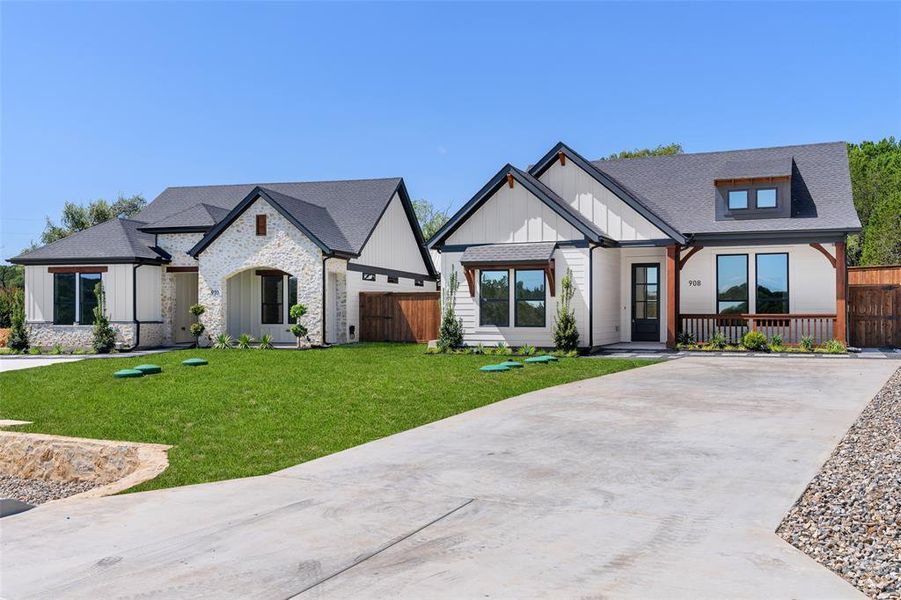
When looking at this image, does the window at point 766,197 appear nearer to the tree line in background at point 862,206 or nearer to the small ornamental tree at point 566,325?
the small ornamental tree at point 566,325

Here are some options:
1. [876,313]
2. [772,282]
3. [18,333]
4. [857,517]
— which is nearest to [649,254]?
[772,282]

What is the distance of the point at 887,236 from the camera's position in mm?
32938

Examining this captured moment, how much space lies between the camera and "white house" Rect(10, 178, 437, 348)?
22844 millimetres

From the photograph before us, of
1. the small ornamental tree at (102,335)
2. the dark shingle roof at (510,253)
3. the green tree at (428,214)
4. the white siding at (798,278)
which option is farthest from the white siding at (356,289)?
the green tree at (428,214)

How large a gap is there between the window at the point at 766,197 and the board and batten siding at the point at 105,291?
20.6 m

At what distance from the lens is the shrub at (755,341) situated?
19.0 m

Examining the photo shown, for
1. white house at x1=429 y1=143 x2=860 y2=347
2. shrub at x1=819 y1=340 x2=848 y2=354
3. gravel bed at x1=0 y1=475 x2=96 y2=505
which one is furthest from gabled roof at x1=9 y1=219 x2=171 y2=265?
shrub at x1=819 y1=340 x2=848 y2=354

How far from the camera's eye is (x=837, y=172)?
21453mm

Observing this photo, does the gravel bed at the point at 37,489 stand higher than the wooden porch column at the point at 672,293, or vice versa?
the wooden porch column at the point at 672,293

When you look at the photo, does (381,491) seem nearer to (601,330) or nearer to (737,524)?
(737,524)

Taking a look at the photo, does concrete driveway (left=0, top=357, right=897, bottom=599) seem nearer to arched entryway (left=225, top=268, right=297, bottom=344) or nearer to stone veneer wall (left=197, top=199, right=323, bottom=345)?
stone veneer wall (left=197, top=199, right=323, bottom=345)

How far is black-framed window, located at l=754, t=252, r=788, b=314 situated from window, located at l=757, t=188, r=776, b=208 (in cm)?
154

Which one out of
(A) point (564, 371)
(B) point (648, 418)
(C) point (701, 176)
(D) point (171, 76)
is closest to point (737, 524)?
(B) point (648, 418)

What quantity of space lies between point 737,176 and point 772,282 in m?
3.36
